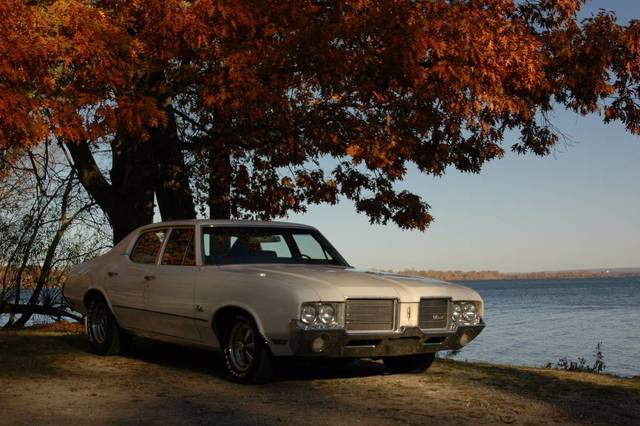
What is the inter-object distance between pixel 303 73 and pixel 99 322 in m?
4.56

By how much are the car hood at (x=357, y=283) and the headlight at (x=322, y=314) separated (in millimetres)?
84

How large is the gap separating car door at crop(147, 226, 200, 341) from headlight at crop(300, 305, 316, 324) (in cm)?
151

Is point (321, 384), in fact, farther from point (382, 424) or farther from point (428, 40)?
point (428, 40)

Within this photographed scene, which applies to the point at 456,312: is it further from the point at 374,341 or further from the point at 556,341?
the point at 556,341

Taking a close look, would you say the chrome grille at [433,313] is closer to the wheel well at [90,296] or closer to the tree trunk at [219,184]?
the wheel well at [90,296]

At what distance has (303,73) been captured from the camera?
499 inches

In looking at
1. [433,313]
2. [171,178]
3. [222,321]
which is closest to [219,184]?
[171,178]

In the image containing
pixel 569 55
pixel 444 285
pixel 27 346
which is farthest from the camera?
pixel 569 55

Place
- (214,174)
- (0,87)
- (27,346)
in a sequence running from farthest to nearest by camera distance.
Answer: (214,174) < (27,346) < (0,87)

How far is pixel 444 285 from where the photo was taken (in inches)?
345

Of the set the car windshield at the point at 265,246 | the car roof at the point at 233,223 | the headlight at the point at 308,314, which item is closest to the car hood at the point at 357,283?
the headlight at the point at 308,314

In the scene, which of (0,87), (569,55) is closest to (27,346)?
(0,87)

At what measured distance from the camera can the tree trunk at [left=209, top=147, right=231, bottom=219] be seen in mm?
16375

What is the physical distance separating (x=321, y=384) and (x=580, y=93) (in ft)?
23.5
